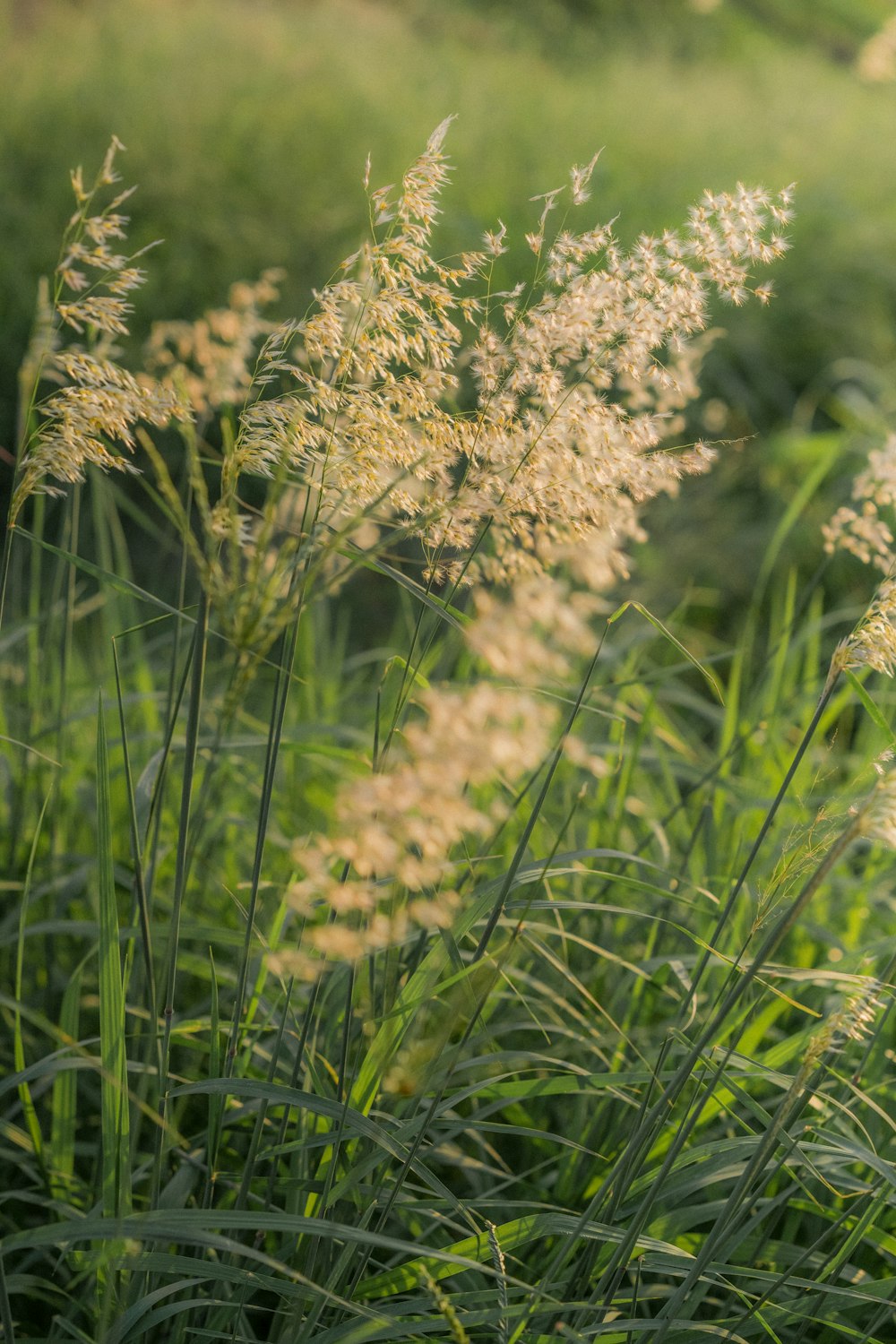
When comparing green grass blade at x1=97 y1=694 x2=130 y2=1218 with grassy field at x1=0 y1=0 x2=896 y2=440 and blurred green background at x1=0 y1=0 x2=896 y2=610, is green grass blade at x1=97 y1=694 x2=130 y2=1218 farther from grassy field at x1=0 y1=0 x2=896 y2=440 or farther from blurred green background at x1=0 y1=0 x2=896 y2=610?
grassy field at x1=0 y1=0 x2=896 y2=440

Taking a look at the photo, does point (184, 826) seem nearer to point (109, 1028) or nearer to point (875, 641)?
point (109, 1028)

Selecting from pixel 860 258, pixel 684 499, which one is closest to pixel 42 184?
pixel 684 499

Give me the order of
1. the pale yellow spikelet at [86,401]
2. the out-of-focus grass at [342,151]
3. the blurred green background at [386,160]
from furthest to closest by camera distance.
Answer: the out-of-focus grass at [342,151], the blurred green background at [386,160], the pale yellow spikelet at [86,401]

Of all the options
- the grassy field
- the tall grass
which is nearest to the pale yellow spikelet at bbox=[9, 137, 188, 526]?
the tall grass

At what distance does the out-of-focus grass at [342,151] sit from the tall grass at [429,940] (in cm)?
277

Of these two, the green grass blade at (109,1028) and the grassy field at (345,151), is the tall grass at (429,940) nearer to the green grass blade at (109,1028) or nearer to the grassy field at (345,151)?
the green grass blade at (109,1028)

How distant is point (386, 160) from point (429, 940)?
14.8ft

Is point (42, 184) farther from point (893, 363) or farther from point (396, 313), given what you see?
point (396, 313)

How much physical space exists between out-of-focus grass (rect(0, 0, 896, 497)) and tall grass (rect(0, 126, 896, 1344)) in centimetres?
277

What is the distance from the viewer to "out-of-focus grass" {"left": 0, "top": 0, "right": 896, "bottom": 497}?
4422mm

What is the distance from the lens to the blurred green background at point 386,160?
4.26m

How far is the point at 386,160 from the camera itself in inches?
196

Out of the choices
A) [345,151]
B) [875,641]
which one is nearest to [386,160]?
[345,151]

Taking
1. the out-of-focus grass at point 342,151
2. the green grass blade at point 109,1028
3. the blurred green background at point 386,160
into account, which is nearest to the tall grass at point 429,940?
the green grass blade at point 109,1028
